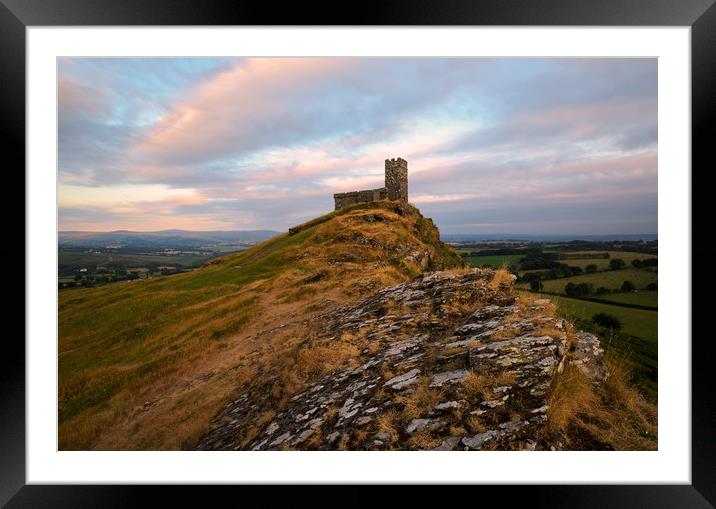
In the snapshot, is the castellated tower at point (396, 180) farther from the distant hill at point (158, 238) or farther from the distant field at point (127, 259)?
the distant field at point (127, 259)

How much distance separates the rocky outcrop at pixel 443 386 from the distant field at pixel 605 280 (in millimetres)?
4022

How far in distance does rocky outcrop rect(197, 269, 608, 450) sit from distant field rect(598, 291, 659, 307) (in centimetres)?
216

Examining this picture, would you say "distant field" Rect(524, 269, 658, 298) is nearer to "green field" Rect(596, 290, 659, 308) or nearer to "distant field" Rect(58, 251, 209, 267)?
"green field" Rect(596, 290, 659, 308)

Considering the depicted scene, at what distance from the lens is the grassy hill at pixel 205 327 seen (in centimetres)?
893

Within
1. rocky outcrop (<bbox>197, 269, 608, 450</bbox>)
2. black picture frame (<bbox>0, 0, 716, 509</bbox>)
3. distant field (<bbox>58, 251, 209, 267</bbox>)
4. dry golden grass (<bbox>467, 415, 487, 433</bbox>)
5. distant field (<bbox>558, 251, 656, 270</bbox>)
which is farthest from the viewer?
distant field (<bbox>58, 251, 209, 267</bbox>)

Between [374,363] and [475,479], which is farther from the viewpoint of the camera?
[374,363]

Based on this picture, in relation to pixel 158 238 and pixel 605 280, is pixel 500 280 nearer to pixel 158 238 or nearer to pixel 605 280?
pixel 605 280

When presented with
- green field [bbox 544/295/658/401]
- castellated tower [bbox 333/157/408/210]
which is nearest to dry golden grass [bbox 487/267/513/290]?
green field [bbox 544/295/658/401]

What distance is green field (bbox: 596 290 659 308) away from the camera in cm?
690

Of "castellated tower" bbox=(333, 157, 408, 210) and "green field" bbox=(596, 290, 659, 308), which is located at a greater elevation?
"castellated tower" bbox=(333, 157, 408, 210)

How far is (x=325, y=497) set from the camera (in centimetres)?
551
